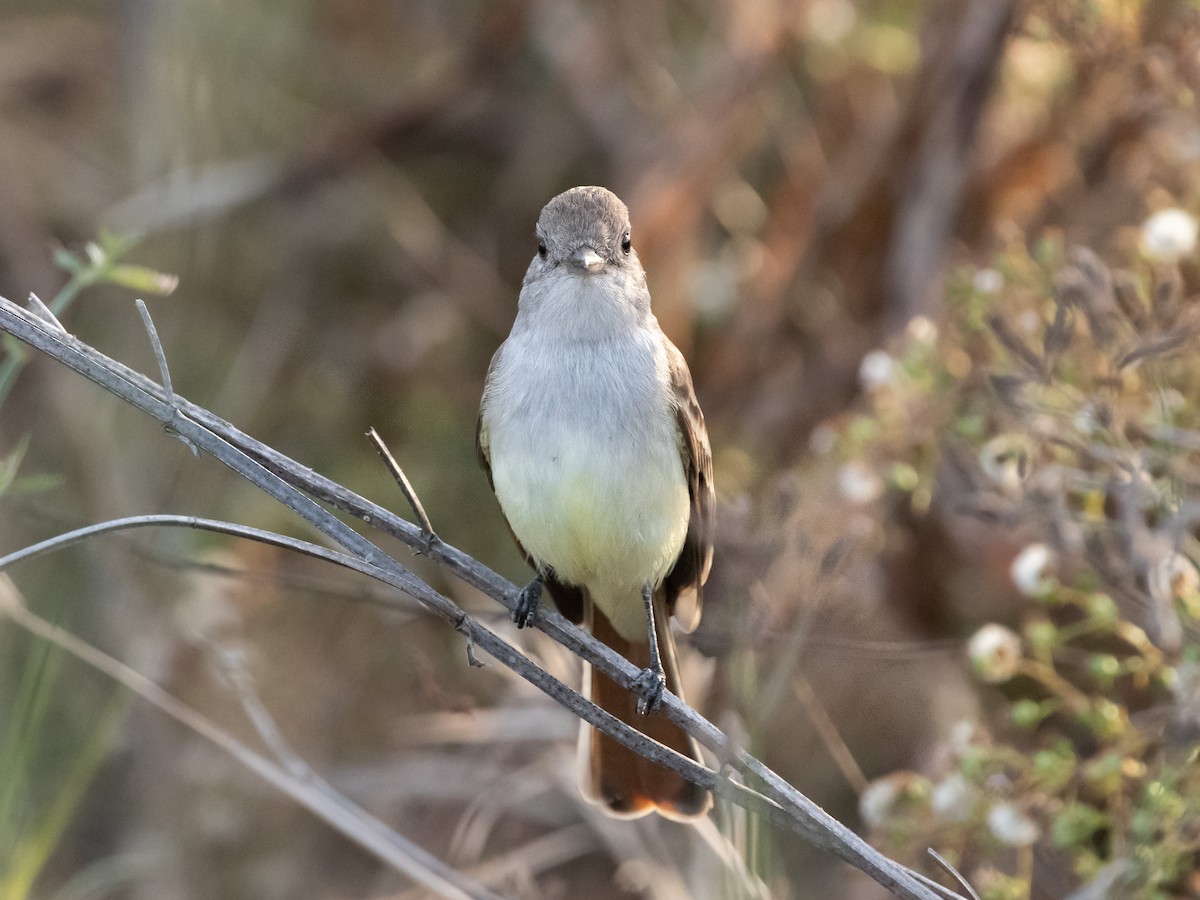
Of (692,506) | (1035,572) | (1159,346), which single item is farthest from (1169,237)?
(692,506)

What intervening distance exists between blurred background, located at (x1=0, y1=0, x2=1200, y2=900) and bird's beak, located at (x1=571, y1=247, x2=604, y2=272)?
1.94ft

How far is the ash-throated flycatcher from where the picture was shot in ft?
9.45

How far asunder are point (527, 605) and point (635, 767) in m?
0.61

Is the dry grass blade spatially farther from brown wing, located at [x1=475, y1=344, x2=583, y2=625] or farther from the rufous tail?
brown wing, located at [x1=475, y1=344, x2=583, y2=625]

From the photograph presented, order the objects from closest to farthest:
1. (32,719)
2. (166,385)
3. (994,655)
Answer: (166,385), (32,719), (994,655)

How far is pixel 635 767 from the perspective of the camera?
121 inches

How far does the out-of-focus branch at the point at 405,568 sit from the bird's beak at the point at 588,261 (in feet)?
3.13

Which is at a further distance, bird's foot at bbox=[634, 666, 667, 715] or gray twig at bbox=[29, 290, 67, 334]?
bird's foot at bbox=[634, 666, 667, 715]

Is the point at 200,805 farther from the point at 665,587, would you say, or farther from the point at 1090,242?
the point at 1090,242

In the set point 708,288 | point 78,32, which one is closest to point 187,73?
point 78,32

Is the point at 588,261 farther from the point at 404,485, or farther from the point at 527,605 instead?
the point at 404,485

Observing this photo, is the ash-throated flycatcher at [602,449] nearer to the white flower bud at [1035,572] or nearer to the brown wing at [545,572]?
the brown wing at [545,572]

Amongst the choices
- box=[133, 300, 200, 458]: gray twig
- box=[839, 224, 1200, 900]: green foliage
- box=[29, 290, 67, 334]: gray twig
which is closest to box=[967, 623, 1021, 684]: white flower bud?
box=[839, 224, 1200, 900]: green foliage

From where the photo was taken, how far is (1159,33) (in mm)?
3684
